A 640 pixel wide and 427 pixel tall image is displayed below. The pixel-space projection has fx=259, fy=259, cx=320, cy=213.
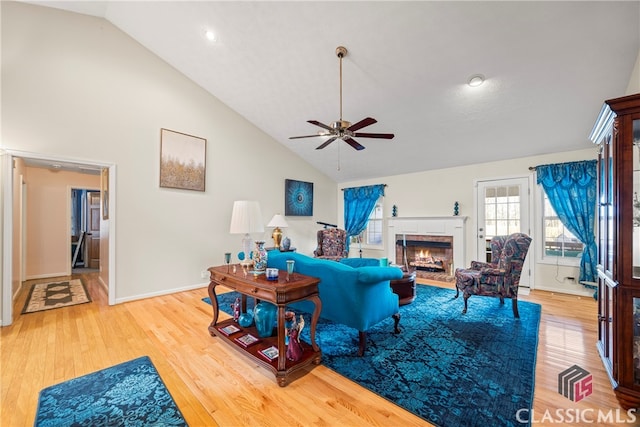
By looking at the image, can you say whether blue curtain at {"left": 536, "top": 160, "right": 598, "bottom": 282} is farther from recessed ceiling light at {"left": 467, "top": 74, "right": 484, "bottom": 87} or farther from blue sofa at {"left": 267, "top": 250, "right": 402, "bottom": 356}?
blue sofa at {"left": 267, "top": 250, "right": 402, "bottom": 356}

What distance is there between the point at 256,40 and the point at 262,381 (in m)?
3.88

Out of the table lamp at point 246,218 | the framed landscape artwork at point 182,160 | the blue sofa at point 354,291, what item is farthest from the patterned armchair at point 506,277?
the framed landscape artwork at point 182,160

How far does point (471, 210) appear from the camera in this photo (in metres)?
5.19

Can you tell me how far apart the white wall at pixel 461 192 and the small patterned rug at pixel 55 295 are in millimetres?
5571

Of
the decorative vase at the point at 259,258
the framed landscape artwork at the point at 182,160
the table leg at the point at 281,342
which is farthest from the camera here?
the framed landscape artwork at the point at 182,160

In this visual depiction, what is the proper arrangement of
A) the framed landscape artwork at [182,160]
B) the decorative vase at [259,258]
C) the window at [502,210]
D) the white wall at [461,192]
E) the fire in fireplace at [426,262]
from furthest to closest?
1. the fire in fireplace at [426,262]
2. the window at [502,210]
3. the white wall at [461,192]
4. the framed landscape artwork at [182,160]
5. the decorative vase at [259,258]

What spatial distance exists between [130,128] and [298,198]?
3497 mm

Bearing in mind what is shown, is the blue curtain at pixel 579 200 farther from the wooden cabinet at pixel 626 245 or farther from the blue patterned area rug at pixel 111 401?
the blue patterned area rug at pixel 111 401

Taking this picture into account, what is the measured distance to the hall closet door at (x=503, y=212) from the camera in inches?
181

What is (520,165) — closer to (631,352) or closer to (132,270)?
(631,352)

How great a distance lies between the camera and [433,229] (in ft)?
18.4

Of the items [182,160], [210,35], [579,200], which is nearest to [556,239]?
[579,200]

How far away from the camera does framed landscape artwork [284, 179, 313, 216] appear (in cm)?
611

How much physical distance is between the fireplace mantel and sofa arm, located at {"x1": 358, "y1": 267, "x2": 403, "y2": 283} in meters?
3.49
